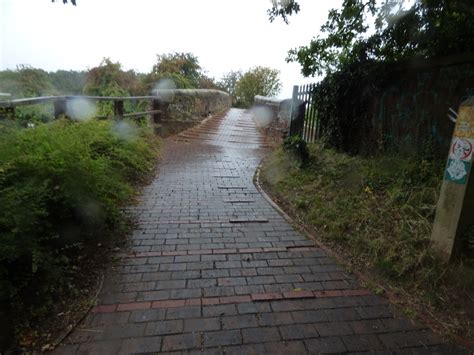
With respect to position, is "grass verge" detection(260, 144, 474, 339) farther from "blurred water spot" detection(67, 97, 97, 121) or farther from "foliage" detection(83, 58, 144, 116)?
"foliage" detection(83, 58, 144, 116)

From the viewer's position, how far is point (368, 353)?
216 cm

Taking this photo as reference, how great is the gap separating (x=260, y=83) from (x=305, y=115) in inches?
876

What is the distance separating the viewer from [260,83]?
29594 mm

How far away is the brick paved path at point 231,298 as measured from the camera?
87.0 inches

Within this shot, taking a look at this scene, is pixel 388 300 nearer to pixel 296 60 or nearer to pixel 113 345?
pixel 113 345

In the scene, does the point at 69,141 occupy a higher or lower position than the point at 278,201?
higher

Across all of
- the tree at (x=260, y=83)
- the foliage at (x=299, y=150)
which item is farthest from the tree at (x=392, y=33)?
the tree at (x=260, y=83)

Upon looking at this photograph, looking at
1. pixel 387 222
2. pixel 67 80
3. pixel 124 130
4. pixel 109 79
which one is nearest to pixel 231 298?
pixel 387 222

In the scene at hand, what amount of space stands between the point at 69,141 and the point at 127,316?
2416 millimetres

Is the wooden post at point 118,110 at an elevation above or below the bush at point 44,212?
above

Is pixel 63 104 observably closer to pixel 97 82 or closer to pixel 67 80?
pixel 97 82

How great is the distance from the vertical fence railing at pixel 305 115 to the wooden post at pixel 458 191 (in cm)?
497

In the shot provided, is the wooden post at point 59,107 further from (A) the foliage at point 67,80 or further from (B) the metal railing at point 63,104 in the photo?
(A) the foliage at point 67,80

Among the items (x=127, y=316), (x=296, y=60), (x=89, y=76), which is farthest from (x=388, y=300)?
(x=89, y=76)
